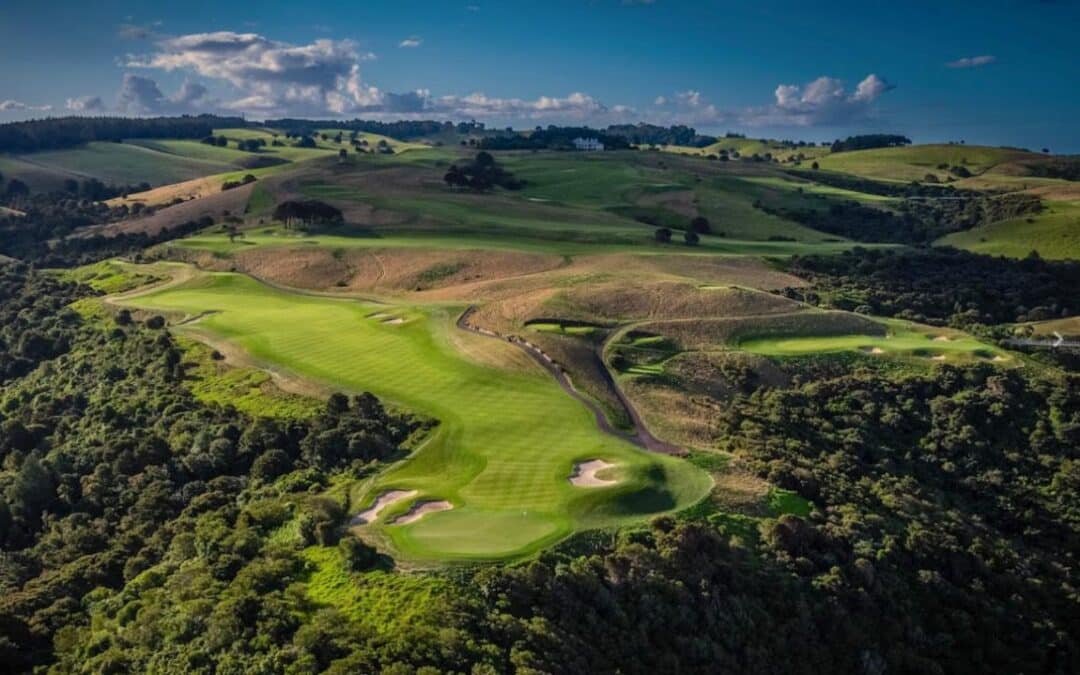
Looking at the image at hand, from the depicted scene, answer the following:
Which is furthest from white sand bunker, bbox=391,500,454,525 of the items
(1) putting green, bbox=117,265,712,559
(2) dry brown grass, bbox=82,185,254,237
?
(2) dry brown grass, bbox=82,185,254,237

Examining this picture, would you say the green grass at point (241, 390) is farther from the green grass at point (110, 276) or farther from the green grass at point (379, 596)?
the green grass at point (110, 276)

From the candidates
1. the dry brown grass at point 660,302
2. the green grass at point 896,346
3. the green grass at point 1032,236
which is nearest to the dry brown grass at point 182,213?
the dry brown grass at point 660,302

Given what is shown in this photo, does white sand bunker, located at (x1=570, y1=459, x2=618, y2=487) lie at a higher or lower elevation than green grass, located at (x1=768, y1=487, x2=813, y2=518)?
higher

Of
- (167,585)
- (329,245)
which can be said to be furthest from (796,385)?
(329,245)

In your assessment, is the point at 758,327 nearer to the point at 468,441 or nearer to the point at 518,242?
the point at 468,441

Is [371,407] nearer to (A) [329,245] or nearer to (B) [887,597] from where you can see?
(B) [887,597]

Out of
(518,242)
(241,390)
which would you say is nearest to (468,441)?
(241,390)

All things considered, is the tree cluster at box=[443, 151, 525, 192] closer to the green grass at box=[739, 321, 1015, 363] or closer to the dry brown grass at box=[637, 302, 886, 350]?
the dry brown grass at box=[637, 302, 886, 350]
